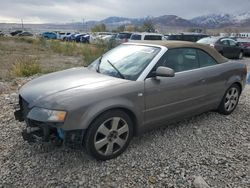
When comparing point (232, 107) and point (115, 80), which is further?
point (232, 107)

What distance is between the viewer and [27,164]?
121 inches

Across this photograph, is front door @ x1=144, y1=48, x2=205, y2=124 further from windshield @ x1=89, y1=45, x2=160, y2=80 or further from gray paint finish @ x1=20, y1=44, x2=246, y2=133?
windshield @ x1=89, y1=45, x2=160, y2=80

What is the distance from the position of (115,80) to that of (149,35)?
14385mm

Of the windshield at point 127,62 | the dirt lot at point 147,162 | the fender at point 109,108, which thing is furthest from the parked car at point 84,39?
the fender at point 109,108

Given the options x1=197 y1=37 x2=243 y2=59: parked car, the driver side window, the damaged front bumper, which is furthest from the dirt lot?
x1=197 y1=37 x2=243 y2=59: parked car

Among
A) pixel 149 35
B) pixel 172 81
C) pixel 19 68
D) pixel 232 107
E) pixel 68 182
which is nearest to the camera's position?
pixel 68 182

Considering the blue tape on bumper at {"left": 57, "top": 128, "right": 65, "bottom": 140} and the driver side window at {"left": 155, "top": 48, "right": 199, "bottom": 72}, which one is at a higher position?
the driver side window at {"left": 155, "top": 48, "right": 199, "bottom": 72}

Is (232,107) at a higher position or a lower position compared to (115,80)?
lower

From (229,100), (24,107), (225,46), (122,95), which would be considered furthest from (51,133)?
(225,46)

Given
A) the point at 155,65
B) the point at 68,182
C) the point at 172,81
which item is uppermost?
the point at 155,65

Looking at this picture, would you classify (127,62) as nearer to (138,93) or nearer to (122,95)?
(138,93)

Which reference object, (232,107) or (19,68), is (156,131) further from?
(19,68)

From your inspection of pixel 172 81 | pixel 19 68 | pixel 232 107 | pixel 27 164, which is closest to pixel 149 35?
pixel 19 68

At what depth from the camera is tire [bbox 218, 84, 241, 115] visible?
4.59 metres
